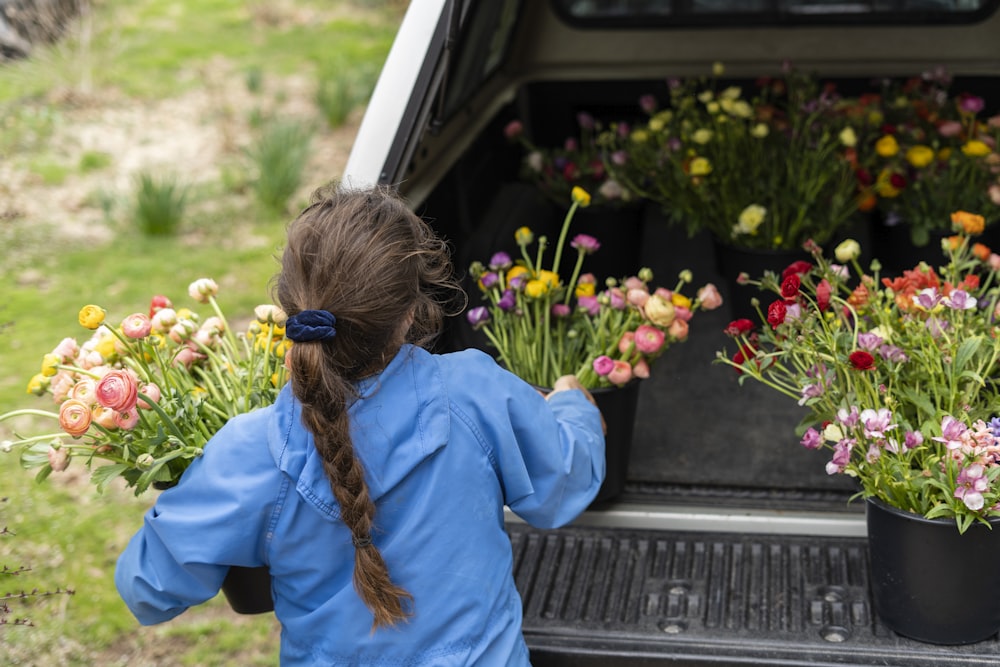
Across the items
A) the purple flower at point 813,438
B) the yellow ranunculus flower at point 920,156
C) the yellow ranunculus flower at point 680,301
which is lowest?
the yellow ranunculus flower at point 920,156

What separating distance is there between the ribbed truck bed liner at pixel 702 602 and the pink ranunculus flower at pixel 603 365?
411mm

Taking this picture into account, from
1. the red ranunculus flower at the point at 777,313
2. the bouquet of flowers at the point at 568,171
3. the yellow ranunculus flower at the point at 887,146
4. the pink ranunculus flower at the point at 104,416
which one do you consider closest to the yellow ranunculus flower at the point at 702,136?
the bouquet of flowers at the point at 568,171

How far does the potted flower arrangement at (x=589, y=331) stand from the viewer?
91.0 inches

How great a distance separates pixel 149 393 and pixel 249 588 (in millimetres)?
437

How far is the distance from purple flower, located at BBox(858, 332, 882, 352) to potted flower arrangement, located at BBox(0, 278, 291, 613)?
99 cm

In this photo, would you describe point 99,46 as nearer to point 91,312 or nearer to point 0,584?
point 0,584

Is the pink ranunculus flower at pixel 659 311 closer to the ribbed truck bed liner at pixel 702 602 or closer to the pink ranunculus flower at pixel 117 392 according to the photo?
the ribbed truck bed liner at pixel 702 602

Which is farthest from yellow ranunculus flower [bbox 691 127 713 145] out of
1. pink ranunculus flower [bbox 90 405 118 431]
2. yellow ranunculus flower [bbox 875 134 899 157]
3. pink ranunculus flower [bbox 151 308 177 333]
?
pink ranunculus flower [bbox 90 405 118 431]

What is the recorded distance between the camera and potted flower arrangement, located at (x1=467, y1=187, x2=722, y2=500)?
7.58ft

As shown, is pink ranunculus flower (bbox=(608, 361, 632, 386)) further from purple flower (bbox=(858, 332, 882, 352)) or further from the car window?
the car window

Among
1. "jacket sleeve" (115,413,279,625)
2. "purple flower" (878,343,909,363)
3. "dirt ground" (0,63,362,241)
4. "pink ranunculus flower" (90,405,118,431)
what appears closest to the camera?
"jacket sleeve" (115,413,279,625)

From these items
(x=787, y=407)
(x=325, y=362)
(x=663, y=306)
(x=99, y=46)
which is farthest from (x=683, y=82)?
(x=99, y=46)

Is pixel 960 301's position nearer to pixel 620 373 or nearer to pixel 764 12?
pixel 620 373

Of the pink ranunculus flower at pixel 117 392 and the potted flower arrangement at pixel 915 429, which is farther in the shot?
the potted flower arrangement at pixel 915 429
